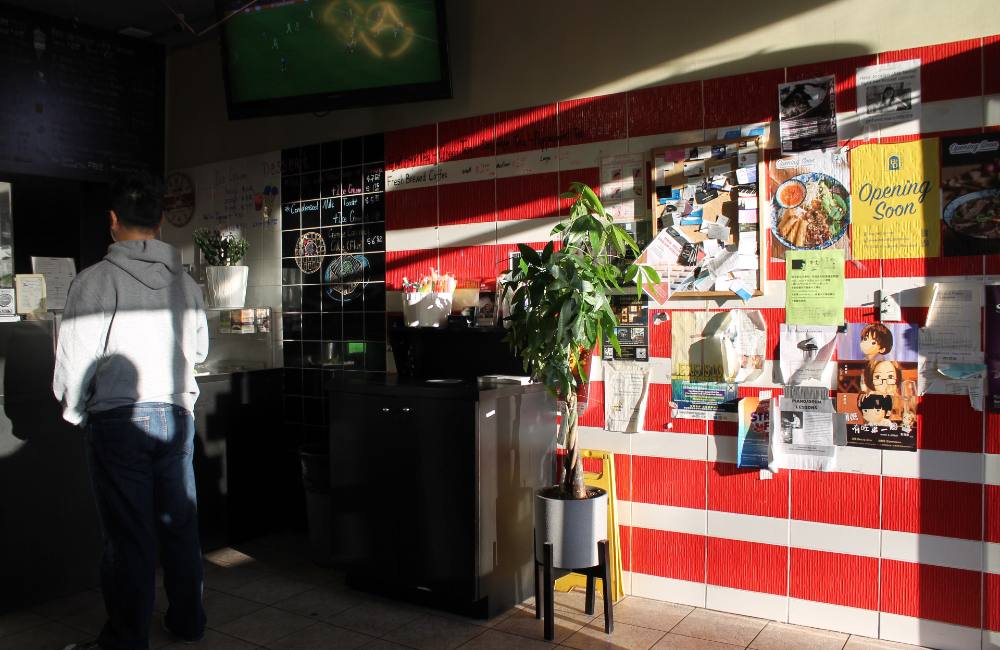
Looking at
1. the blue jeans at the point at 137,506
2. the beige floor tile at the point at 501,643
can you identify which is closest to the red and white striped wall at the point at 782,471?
the beige floor tile at the point at 501,643

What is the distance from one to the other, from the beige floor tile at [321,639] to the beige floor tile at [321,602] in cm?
14

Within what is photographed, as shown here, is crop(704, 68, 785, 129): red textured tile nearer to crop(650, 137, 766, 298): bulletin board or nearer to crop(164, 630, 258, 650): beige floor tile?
crop(650, 137, 766, 298): bulletin board

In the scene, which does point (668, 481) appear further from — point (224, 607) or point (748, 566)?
point (224, 607)

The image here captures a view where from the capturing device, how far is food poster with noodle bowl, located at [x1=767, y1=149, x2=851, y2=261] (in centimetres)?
279

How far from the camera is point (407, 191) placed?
3.84 meters

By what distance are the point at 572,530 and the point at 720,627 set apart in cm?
67

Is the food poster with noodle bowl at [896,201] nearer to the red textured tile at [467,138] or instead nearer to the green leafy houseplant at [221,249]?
the red textured tile at [467,138]

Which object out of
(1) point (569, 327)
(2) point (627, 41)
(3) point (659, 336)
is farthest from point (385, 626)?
(2) point (627, 41)

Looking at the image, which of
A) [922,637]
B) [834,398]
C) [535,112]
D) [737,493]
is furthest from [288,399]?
[922,637]

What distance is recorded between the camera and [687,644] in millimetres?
2717

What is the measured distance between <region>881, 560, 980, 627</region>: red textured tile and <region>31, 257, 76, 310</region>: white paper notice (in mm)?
3749

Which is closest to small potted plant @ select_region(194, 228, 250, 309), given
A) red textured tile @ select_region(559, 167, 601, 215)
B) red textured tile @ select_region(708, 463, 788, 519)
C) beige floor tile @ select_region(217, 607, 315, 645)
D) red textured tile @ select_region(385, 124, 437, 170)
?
red textured tile @ select_region(385, 124, 437, 170)

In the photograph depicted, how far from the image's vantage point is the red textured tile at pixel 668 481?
3072 millimetres

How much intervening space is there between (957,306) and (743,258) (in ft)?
2.39
